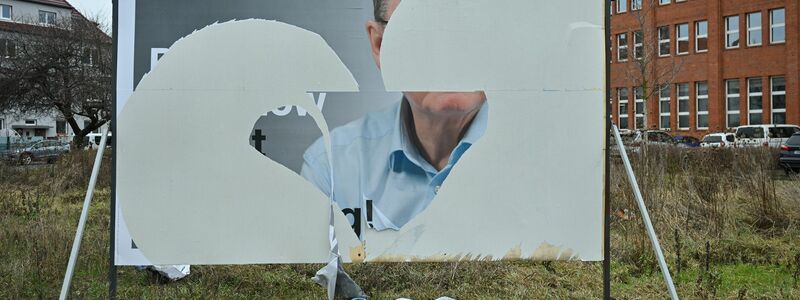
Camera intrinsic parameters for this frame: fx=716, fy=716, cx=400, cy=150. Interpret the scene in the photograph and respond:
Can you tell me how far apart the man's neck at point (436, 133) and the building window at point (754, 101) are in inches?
1691

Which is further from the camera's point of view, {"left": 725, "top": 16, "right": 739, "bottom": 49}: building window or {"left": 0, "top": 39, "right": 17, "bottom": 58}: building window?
{"left": 725, "top": 16, "right": 739, "bottom": 49}: building window

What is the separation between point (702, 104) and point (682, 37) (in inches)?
187

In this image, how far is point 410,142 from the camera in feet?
14.5

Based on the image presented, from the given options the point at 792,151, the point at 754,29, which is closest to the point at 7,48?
the point at 792,151

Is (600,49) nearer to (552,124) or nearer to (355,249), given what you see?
(552,124)

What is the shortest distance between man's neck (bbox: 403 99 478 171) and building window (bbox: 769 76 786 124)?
4248 centimetres

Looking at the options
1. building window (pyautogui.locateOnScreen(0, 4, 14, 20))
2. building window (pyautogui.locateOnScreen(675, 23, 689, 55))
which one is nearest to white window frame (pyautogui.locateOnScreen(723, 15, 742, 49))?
building window (pyautogui.locateOnScreen(675, 23, 689, 55))

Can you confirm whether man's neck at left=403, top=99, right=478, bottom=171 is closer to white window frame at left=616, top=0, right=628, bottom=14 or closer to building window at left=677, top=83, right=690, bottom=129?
building window at left=677, top=83, right=690, bottom=129

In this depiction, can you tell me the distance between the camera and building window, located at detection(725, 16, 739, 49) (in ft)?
144

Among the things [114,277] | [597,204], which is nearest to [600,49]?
[597,204]

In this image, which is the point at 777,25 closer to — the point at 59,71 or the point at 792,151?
the point at 792,151

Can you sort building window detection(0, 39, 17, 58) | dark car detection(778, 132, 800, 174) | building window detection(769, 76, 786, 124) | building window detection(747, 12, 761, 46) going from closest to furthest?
dark car detection(778, 132, 800, 174) < building window detection(0, 39, 17, 58) < building window detection(769, 76, 786, 124) < building window detection(747, 12, 761, 46)

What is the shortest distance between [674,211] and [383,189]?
16.3 feet

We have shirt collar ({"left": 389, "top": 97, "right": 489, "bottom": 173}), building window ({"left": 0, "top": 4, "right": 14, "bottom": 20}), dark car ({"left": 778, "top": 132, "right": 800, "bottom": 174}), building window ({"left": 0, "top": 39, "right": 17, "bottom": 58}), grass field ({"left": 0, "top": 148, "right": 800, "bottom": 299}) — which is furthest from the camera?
building window ({"left": 0, "top": 4, "right": 14, "bottom": 20})
